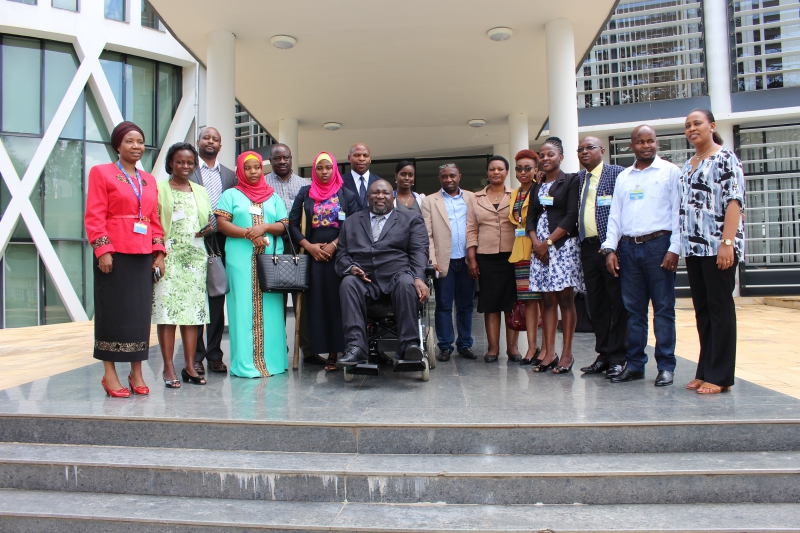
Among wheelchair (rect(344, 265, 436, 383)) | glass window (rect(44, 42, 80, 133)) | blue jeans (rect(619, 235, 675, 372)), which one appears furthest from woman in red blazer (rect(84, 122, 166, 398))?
glass window (rect(44, 42, 80, 133))

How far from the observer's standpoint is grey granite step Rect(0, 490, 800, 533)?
2566 millimetres

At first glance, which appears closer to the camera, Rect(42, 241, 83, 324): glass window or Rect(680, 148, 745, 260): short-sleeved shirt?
Rect(680, 148, 745, 260): short-sleeved shirt

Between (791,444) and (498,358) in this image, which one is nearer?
(791,444)

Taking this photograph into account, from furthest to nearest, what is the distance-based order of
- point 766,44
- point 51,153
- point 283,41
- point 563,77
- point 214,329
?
1. point 51,153
2. point 766,44
3. point 283,41
4. point 563,77
5. point 214,329

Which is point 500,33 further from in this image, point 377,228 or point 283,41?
point 377,228

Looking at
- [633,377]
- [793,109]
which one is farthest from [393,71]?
[793,109]

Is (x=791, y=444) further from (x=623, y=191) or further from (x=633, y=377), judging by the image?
(x=623, y=191)

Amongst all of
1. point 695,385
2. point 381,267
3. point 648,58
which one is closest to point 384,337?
point 381,267

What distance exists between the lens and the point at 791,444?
122 inches

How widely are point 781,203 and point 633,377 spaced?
39.2ft

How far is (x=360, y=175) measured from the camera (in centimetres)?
514

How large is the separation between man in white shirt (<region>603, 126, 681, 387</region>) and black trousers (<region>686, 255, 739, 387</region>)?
0.18m

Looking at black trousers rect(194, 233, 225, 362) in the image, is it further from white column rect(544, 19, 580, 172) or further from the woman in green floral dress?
white column rect(544, 19, 580, 172)

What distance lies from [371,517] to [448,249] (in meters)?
2.98
